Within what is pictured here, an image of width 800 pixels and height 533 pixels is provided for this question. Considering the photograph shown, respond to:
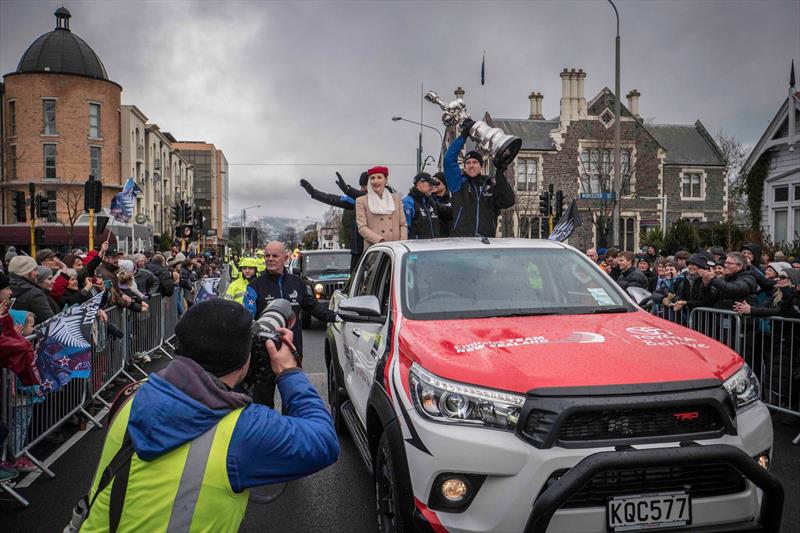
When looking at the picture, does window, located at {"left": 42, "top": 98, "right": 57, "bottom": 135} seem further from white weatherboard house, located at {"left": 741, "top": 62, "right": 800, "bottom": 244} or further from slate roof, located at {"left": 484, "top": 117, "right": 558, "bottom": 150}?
white weatherboard house, located at {"left": 741, "top": 62, "right": 800, "bottom": 244}

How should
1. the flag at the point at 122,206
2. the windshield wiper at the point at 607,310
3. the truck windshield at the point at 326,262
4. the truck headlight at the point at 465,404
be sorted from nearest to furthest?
the truck headlight at the point at 465,404
the windshield wiper at the point at 607,310
the flag at the point at 122,206
the truck windshield at the point at 326,262

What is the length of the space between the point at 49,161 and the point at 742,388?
Result: 187ft

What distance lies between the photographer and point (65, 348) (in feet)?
20.5

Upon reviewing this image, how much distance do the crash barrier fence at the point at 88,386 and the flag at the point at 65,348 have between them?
0.51 ft

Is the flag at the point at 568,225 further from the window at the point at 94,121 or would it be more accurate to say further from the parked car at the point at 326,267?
the window at the point at 94,121

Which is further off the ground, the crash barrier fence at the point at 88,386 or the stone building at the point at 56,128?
the stone building at the point at 56,128

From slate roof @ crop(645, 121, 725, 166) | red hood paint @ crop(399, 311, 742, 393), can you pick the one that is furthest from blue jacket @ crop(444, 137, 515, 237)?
slate roof @ crop(645, 121, 725, 166)

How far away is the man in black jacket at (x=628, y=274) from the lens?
34.4 ft

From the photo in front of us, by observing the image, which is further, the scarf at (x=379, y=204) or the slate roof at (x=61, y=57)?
the slate roof at (x=61, y=57)

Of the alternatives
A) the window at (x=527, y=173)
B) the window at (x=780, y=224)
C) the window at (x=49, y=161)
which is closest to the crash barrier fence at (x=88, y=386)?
the window at (x=780, y=224)

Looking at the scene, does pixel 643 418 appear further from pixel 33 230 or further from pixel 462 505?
pixel 33 230

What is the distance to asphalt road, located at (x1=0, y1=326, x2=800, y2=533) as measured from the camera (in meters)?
4.40

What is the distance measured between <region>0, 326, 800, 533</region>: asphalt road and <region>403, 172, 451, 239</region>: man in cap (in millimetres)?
2646

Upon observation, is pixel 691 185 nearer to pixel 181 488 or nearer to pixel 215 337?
pixel 215 337
